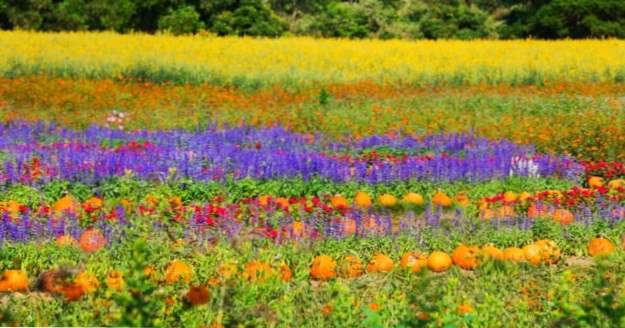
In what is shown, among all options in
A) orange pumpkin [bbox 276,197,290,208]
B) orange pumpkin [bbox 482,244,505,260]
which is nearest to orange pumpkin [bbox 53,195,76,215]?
orange pumpkin [bbox 276,197,290,208]

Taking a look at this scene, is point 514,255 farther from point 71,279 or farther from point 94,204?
point 94,204

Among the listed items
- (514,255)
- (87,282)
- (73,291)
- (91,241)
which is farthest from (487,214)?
(73,291)

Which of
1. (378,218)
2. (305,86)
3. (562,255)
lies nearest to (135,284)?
(378,218)

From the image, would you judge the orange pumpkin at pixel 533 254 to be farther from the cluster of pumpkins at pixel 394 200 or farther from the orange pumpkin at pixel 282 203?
the orange pumpkin at pixel 282 203

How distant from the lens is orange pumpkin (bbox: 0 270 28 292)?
4664 mm

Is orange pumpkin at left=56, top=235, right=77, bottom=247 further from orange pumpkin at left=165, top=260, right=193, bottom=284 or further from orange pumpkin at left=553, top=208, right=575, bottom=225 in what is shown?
orange pumpkin at left=553, top=208, right=575, bottom=225

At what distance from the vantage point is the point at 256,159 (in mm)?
7574

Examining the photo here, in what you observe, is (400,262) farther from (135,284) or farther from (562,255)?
(135,284)

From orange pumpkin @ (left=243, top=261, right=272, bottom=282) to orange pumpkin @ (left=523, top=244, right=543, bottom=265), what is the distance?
5.74 feet

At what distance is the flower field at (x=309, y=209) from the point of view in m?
4.13

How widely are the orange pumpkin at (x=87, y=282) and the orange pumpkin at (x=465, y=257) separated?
2.19 metres

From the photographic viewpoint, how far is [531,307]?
4.68 metres

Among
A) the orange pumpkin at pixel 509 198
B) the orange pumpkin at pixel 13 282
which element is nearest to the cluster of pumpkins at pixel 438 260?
the orange pumpkin at pixel 509 198

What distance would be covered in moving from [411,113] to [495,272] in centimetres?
724
